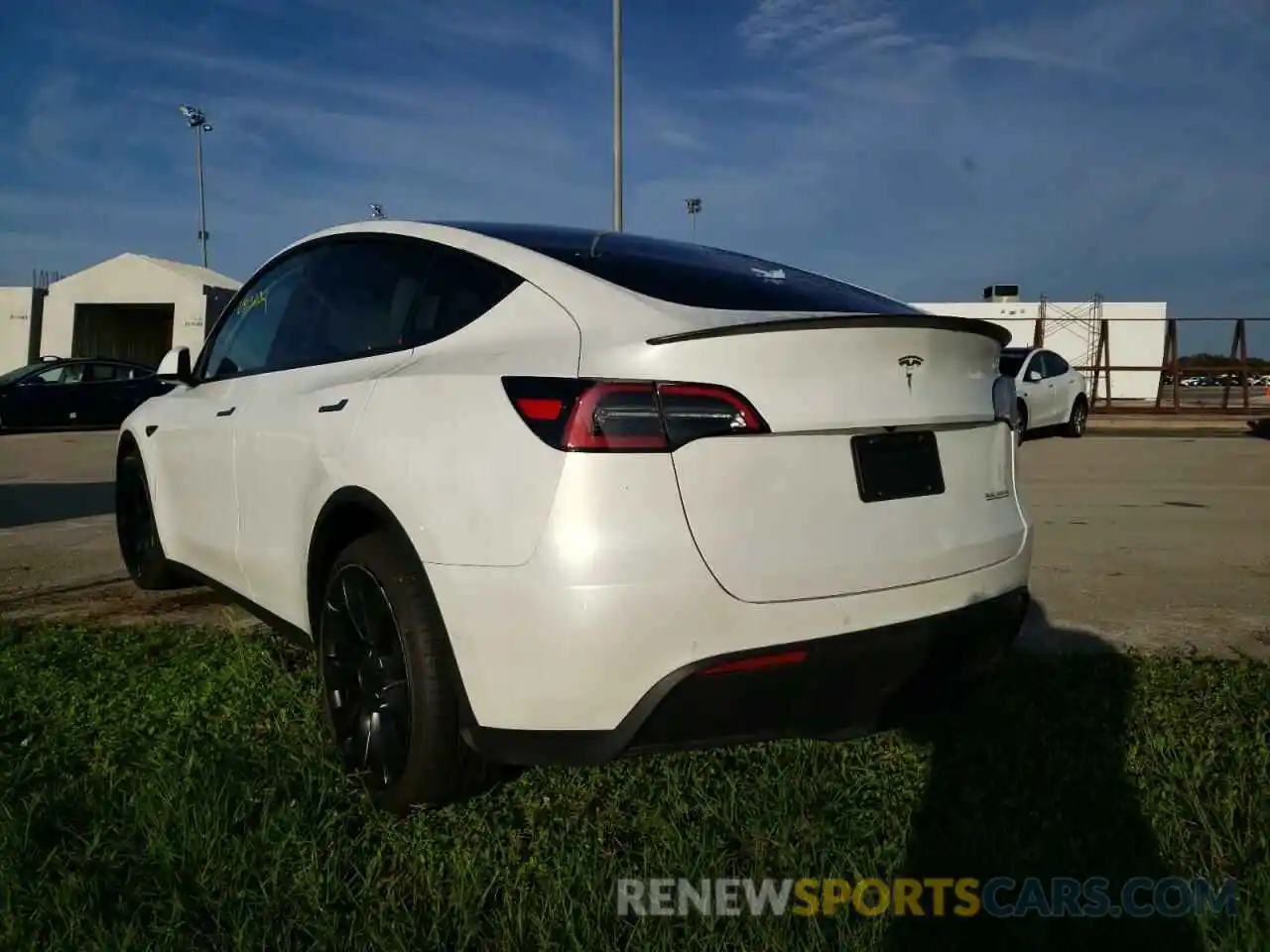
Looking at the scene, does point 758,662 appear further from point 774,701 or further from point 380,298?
point 380,298

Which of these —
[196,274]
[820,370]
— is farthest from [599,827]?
[196,274]

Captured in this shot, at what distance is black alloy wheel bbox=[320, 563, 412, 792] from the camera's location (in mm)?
2490

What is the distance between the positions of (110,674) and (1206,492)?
29.4ft

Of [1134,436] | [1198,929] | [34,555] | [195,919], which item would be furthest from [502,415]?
[1134,436]

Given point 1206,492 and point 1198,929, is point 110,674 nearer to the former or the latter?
point 1198,929

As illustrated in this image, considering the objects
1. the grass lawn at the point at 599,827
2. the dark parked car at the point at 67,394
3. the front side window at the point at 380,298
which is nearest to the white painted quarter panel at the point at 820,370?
the front side window at the point at 380,298

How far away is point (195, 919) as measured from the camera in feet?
6.79

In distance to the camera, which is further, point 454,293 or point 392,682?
point 454,293

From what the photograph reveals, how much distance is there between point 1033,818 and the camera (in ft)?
8.20

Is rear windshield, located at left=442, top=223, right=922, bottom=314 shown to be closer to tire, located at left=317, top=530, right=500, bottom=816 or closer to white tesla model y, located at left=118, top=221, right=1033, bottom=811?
white tesla model y, located at left=118, top=221, right=1033, bottom=811

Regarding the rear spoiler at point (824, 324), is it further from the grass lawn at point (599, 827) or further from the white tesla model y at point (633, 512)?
the grass lawn at point (599, 827)

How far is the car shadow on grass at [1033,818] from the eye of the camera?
2.07 meters

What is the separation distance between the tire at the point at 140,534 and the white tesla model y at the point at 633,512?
198cm

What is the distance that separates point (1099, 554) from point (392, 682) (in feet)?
16.0
